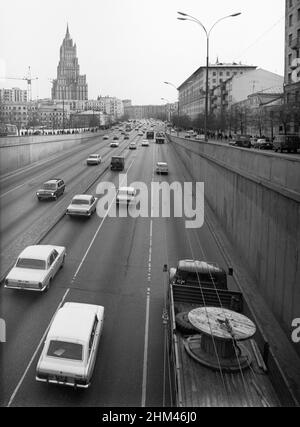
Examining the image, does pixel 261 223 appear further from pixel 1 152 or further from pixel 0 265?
pixel 1 152

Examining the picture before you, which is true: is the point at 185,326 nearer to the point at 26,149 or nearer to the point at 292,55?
the point at 26,149

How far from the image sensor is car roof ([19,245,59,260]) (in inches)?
662

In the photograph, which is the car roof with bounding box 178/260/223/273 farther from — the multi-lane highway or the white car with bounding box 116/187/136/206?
the white car with bounding box 116/187/136/206

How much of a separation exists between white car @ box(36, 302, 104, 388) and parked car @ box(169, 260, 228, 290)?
4.40 meters

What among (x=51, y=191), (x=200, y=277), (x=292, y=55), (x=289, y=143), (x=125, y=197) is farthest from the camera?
(x=292, y=55)

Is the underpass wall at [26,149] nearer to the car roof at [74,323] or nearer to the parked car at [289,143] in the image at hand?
the parked car at [289,143]

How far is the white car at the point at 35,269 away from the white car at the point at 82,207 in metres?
8.63

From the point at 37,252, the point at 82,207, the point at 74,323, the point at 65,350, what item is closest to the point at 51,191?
the point at 82,207

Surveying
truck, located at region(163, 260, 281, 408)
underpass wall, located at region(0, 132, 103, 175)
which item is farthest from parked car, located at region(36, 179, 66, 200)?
truck, located at region(163, 260, 281, 408)

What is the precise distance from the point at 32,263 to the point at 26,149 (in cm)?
3509

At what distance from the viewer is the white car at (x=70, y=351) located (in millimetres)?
10250

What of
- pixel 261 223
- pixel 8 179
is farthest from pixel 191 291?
pixel 8 179

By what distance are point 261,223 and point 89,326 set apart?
811 cm

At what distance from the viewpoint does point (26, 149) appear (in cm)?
4875
